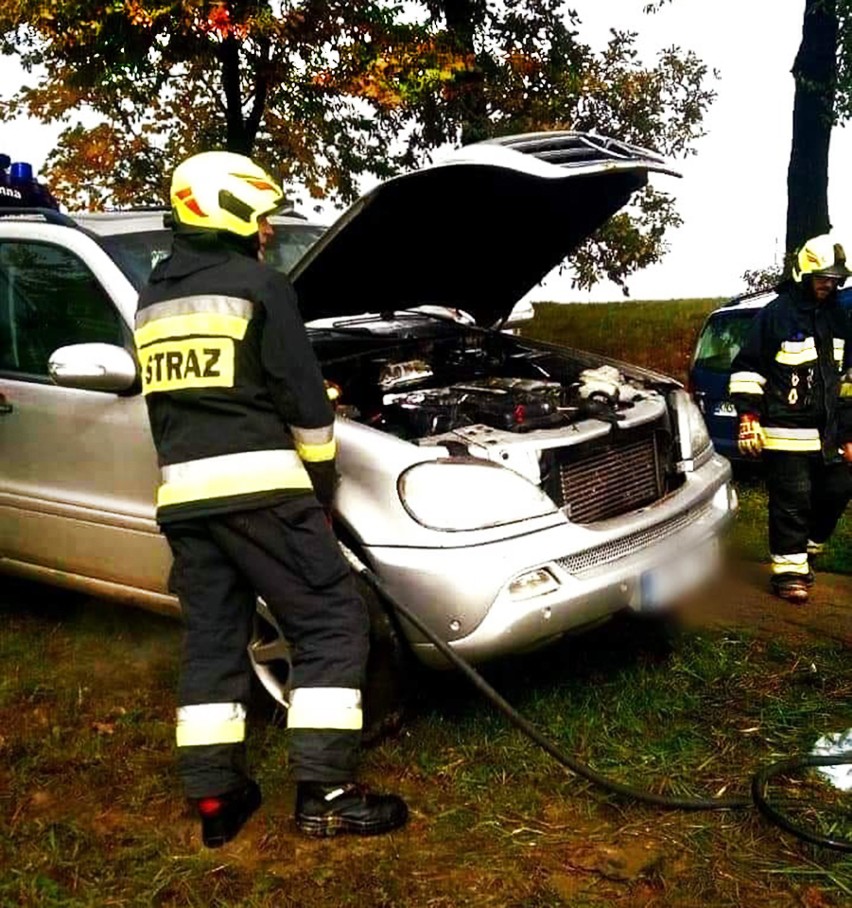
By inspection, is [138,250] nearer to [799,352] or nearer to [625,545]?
[625,545]

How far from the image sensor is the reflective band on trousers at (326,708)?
10.1 ft

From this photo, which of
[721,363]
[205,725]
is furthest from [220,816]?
[721,363]

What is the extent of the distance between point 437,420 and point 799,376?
2.05m

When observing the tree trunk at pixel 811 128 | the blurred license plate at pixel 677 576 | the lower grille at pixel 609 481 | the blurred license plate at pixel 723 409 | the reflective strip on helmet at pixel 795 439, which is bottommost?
the blurred license plate at pixel 677 576

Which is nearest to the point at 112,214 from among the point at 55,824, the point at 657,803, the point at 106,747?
the point at 106,747

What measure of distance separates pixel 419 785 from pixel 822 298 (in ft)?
9.94

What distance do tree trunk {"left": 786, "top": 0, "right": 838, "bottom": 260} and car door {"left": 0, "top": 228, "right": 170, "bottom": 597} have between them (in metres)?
9.85

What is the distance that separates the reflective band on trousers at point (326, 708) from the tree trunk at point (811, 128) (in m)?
10.7

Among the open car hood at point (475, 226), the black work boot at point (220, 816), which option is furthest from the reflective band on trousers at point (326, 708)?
the open car hood at point (475, 226)

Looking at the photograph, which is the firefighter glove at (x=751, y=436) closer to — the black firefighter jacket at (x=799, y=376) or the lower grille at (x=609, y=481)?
the black firefighter jacket at (x=799, y=376)

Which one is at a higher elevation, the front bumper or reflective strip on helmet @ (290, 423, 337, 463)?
reflective strip on helmet @ (290, 423, 337, 463)

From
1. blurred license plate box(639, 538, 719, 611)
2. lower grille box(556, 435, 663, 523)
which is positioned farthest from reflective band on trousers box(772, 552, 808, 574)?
→ lower grille box(556, 435, 663, 523)

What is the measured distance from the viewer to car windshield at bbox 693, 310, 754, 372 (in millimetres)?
7625

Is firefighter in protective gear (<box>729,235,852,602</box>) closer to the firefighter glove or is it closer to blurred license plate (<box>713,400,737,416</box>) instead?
the firefighter glove
